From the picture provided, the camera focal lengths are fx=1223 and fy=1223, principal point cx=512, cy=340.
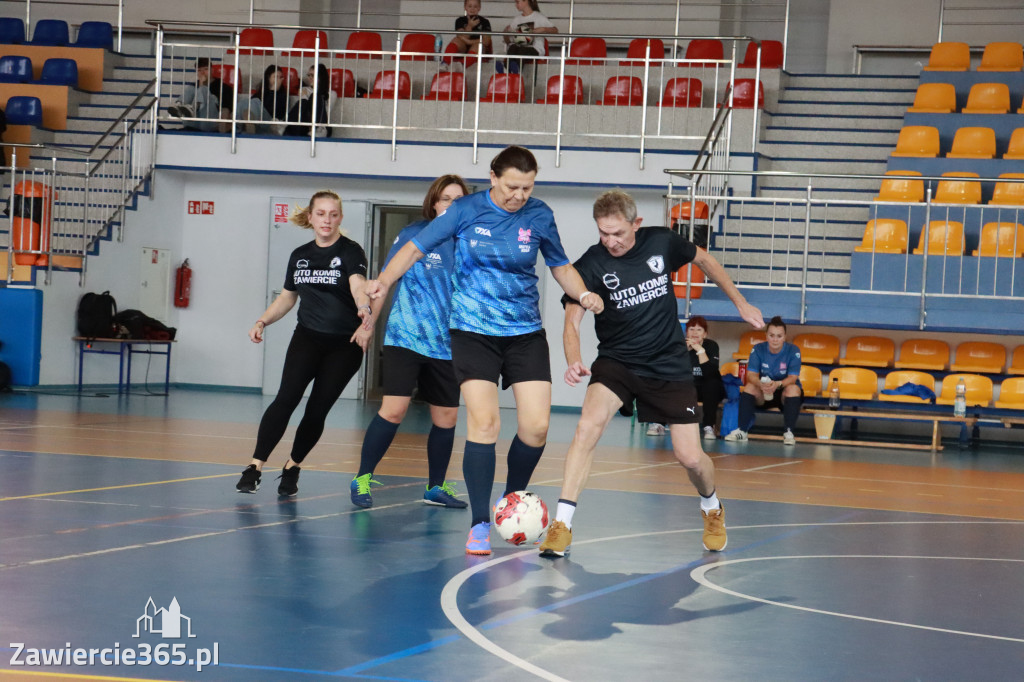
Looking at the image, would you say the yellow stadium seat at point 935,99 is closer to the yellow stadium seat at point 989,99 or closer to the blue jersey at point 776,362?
the yellow stadium seat at point 989,99

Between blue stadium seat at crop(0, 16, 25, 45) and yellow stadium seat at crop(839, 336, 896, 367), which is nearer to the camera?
yellow stadium seat at crop(839, 336, 896, 367)

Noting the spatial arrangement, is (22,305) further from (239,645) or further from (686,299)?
(239,645)

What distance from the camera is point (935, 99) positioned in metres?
18.1

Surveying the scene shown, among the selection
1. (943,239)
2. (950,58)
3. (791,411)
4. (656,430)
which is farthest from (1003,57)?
(656,430)

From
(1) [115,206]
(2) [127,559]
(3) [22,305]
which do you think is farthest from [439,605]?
(1) [115,206]

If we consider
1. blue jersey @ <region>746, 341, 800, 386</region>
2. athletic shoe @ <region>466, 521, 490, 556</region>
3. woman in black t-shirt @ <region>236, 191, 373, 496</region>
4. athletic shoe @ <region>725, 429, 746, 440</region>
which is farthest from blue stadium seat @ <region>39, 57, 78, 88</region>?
athletic shoe @ <region>466, 521, 490, 556</region>

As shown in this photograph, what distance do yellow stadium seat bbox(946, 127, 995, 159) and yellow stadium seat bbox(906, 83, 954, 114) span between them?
807 millimetres

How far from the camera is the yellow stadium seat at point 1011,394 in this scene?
48.7ft

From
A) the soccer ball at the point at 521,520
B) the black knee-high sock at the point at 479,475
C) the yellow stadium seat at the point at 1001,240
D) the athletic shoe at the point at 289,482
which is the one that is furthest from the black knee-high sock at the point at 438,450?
the yellow stadium seat at the point at 1001,240

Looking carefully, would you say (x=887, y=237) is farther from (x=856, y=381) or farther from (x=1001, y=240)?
(x=856, y=381)

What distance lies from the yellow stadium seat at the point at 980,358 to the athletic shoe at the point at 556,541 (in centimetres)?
1106

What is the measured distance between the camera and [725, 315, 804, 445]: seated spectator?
14.7 metres

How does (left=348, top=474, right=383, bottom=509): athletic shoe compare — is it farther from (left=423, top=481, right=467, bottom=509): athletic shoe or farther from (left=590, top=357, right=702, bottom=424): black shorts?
(left=590, top=357, right=702, bottom=424): black shorts

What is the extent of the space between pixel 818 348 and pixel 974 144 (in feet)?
12.6
